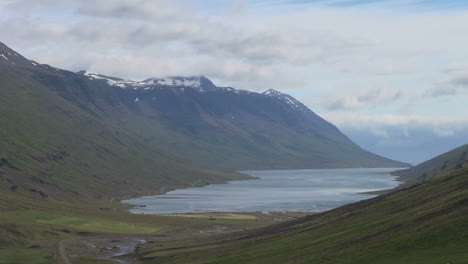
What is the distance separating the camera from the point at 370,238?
96250 millimetres

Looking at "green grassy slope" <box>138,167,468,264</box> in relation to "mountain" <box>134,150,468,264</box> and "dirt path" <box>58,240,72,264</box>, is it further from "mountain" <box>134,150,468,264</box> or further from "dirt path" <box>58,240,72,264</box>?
"dirt path" <box>58,240,72,264</box>

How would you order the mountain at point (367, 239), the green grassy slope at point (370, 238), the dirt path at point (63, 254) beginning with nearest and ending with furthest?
the green grassy slope at point (370, 238) → the mountain at point (367, 239) → the dirt path at point (63, 254)

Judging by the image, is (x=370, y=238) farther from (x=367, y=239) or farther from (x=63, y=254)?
(x=63, y=254)

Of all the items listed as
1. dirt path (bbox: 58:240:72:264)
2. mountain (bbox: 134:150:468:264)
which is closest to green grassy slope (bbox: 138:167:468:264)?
mountain (bbox: 134:150:468:264)

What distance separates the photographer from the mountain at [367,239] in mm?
79250

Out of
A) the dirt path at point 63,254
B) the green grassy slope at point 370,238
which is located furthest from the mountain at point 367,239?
the dirt path at point 63,254

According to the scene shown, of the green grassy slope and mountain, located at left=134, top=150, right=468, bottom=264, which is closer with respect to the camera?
the green grassy slope

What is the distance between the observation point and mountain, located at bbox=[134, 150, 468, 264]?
260 feet

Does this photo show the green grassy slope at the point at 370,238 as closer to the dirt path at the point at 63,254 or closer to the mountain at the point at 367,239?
the mountain at the point at 367,239

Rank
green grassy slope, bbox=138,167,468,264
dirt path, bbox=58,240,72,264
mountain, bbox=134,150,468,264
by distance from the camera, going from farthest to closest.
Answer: dirt path, bbox=58,240,72,264 < mountain, bbox=134,150,468,264 < green grassy slope, bbox=138,167,468,264

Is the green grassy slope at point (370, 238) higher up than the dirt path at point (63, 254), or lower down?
higher up

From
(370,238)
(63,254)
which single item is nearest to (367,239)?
(370,238)

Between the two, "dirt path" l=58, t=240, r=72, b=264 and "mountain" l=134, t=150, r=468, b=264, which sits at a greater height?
"mountain" l=134, t=150, r=468, b=264

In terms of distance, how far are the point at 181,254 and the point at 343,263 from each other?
5977 cm
